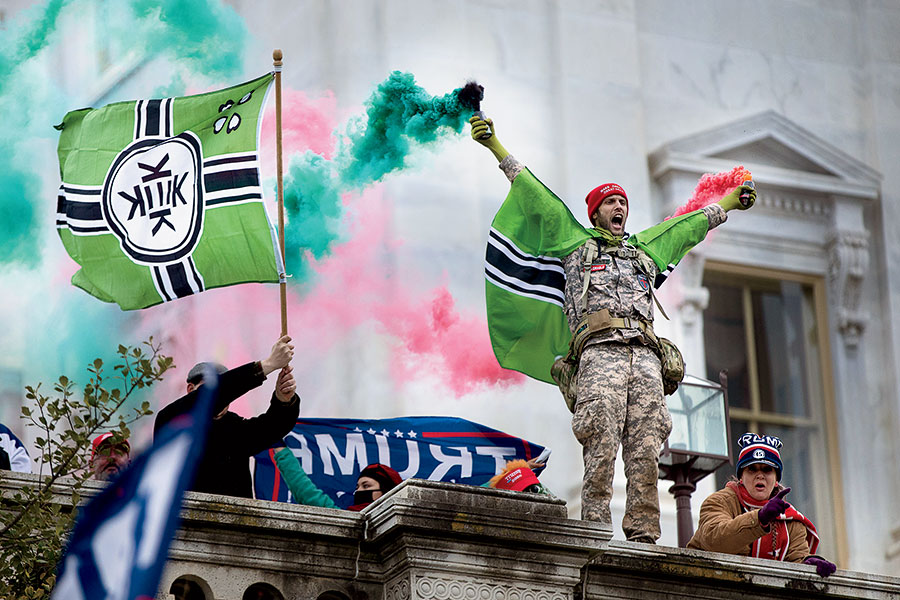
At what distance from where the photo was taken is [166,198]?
11.2 meters

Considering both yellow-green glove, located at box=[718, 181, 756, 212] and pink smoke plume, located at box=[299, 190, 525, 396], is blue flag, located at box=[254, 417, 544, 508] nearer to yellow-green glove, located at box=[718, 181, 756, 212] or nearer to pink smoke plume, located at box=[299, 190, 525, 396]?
yellow-green glove, located at box=[718, 181, 756, 212]

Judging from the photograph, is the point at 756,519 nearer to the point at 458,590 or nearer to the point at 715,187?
the point at 458,590

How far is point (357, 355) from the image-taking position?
Result: 15.8 metres

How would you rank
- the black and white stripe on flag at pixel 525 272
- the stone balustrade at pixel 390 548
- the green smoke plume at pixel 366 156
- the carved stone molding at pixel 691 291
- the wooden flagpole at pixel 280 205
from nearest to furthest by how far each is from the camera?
the stone balustrade at pixel 390 548 → the wooden flagpole at pixel 280 205 → the black and white stripe on flag at pixel 525 272 → the green smoke plume at pixel 366 156 → the carved stone molding at pixel 691 291

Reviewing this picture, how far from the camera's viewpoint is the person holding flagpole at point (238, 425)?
890 cm

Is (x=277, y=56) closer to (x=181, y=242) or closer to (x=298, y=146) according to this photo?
(x=181, y=242)

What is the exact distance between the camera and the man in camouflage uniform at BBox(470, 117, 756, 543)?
9.16 meters

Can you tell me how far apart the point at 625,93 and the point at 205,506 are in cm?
1029

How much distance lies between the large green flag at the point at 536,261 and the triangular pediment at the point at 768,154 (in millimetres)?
6478

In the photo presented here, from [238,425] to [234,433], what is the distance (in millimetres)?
79

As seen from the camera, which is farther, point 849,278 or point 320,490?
point 849,278

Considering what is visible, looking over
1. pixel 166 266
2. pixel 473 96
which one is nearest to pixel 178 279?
pixel 166 266

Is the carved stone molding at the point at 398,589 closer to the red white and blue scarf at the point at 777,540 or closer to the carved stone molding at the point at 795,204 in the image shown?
the red white and blue scarf at the point at 777,540

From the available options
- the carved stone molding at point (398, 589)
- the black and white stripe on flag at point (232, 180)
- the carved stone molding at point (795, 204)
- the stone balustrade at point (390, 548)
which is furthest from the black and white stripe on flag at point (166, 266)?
the carved stone molding at point (795, 204)
